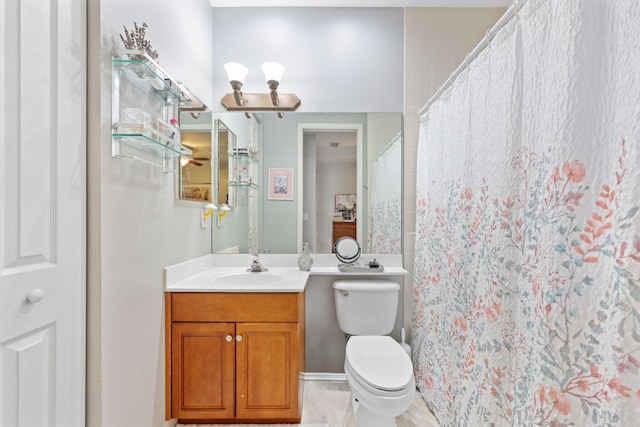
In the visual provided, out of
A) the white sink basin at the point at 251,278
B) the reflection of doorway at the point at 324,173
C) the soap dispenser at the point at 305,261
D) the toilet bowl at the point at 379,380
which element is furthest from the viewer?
the reflection of doorway at the point at 324,173

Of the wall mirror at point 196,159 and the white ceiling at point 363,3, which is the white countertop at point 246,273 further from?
the white ceiling at point 363,3

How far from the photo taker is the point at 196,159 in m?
1.93

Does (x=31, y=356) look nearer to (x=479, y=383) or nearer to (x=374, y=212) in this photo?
(x=479, y=383)

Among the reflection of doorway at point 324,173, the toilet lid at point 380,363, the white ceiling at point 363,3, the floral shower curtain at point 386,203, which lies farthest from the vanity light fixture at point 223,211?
the white ceiling at point 363,3

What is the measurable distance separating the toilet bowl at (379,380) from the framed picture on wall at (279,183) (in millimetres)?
1108

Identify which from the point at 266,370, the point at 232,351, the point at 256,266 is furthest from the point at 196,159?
the point at 266,370

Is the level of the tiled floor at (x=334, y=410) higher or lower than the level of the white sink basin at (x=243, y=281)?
lower

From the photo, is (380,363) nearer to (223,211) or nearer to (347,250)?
(347,250)

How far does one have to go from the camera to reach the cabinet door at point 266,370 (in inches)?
64.9

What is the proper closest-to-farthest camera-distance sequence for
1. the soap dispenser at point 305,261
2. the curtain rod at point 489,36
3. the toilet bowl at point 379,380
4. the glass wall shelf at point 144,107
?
the curtain rod at point 489,36 → the glass wall shelf at point 144,107 → the toilet bowl at point 379,380 → the soap dispenser at point 305,261

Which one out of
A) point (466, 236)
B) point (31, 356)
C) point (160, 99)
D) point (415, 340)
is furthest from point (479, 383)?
point (160, 99)

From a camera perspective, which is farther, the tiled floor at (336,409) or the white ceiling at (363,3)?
the white ceiling at (363,3)

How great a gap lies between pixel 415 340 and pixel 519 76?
1726 millimetres

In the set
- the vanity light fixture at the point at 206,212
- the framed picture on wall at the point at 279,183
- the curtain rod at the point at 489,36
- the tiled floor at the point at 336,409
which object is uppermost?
the curtain rod at the point at 489,36
